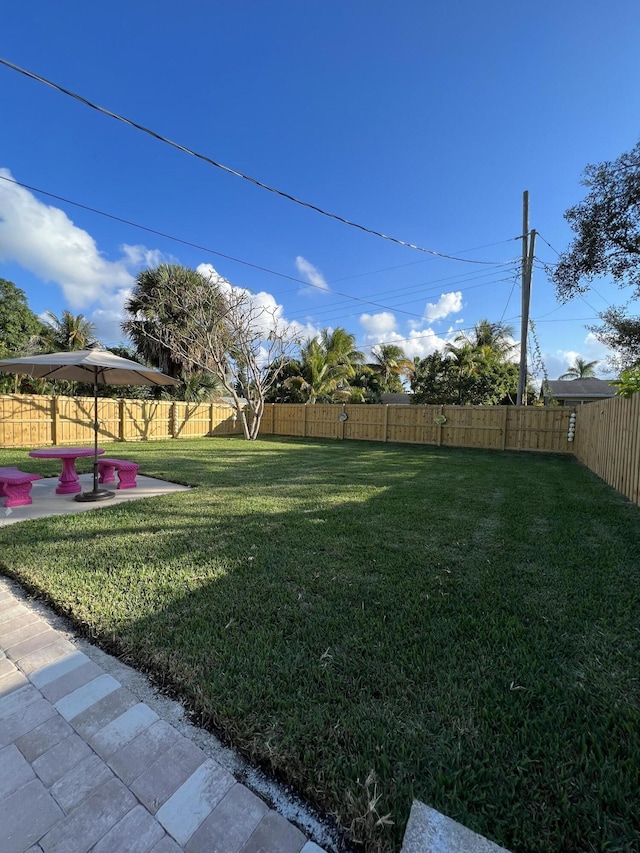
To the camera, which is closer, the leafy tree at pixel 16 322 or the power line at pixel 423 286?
the power line at pixel 423 286

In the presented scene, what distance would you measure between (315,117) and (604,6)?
5.38 m

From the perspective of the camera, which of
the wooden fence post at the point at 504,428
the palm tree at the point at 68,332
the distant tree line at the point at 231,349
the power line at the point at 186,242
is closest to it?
the power line at the point at 186,242

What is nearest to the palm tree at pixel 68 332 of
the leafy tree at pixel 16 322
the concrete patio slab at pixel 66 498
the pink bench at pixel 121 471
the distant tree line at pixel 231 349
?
the distant tree line at pixel 231 349

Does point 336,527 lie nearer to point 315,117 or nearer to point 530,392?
point 315,117

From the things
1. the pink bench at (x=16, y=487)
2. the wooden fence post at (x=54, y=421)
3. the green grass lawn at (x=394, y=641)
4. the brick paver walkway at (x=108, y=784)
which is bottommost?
the brick paver walkway at (x=108, y=784)

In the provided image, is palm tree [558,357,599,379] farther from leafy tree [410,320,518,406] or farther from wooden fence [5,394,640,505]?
wooden fence [5,394,640,505]

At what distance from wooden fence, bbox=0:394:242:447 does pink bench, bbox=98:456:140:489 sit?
18.2 ft

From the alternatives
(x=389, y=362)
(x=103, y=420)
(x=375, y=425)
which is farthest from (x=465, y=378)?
(x=103, y=420)

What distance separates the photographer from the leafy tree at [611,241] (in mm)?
6711

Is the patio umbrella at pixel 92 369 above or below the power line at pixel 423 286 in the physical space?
below

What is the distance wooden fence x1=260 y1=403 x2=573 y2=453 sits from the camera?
451 inches

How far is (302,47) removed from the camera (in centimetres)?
648

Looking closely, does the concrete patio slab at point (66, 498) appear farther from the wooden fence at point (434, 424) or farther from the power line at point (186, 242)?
the wooden fence at point (434, 424)

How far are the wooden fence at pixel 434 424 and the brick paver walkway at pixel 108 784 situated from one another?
484 inches
